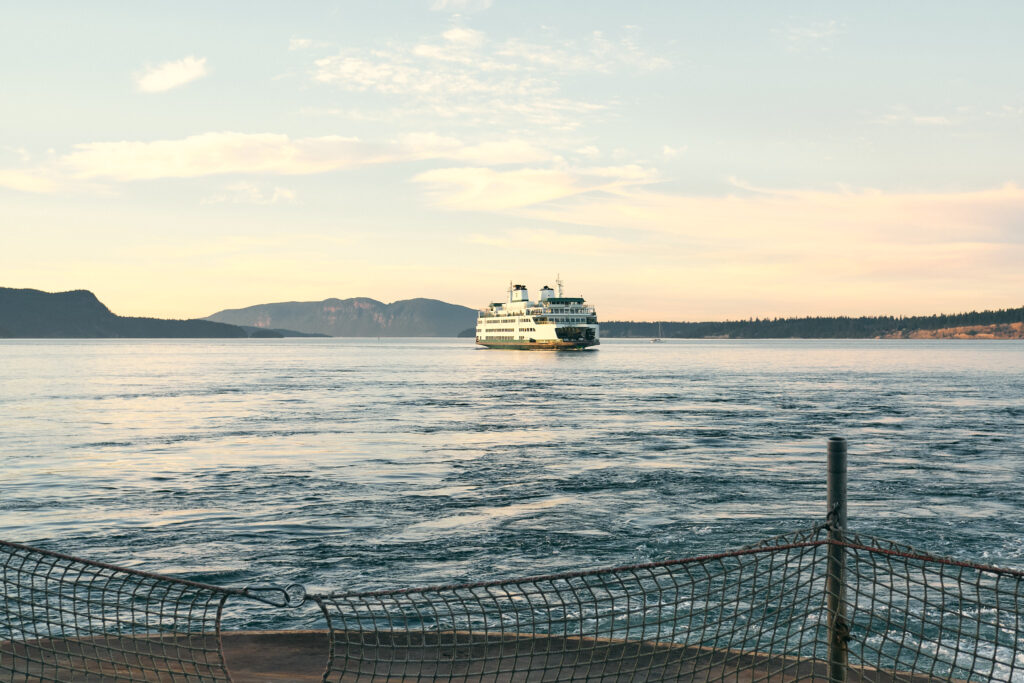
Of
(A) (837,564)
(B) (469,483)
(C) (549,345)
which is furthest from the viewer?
(C) (549,345)

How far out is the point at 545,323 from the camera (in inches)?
5246

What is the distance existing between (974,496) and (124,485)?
18.0 metres

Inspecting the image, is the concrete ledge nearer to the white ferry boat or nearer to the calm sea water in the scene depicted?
the calm sea water

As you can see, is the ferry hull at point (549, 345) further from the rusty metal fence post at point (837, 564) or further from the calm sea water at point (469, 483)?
the rusty metal fence post at point (837, 564)

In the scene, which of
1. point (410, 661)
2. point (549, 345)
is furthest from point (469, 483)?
point (549, 345)

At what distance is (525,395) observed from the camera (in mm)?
51156

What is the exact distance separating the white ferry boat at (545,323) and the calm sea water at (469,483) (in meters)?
89.1

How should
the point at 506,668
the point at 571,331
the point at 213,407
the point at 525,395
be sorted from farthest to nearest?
1. the point at 571,331
2. the point at 525,395
3. the point at 213,407
4. the point at 506,668

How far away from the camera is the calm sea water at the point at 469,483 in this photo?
12.9m

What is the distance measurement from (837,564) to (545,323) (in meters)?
128

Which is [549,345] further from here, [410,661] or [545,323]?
[410,661]

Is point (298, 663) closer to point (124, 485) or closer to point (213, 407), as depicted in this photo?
point (124, 485)

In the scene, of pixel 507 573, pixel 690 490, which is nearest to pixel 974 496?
pixel 690 490

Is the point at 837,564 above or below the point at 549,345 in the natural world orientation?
above
